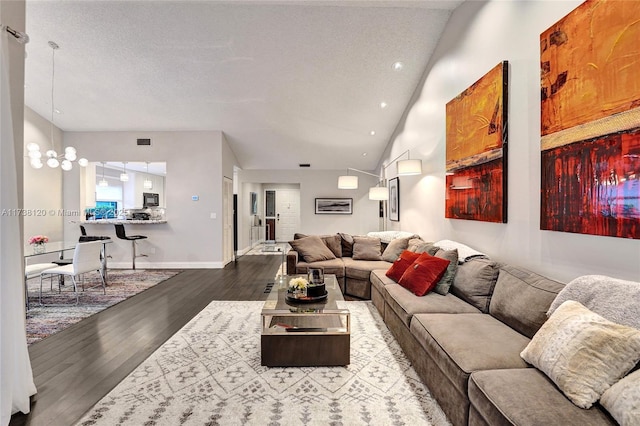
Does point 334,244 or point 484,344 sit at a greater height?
point 334,244

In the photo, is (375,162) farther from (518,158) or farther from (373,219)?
(518,158)

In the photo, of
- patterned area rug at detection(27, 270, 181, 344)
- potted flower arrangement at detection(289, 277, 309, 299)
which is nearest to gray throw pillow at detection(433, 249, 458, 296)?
potted flower arrangement at detection(289, 277, 309, 299)

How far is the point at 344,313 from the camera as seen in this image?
2516 millimetres

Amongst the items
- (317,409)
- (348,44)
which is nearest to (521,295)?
(317,409)

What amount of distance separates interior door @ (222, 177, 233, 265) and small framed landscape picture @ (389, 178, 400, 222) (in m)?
3.61

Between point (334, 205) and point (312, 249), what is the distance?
181 inches

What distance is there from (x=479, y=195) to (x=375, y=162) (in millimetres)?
5542

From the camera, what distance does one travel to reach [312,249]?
15.9ft

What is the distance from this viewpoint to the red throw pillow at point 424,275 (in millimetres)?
2947

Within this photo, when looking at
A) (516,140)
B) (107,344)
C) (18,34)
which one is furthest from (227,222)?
(516,140)

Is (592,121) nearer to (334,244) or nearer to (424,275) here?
(424,275)

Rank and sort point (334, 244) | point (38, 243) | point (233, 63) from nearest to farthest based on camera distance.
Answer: point (38, 243) → point (233, 63) → point (334, 244)

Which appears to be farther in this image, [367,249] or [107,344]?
[367,249]

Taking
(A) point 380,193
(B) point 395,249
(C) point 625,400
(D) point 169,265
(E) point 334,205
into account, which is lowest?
(D) point 169,265
